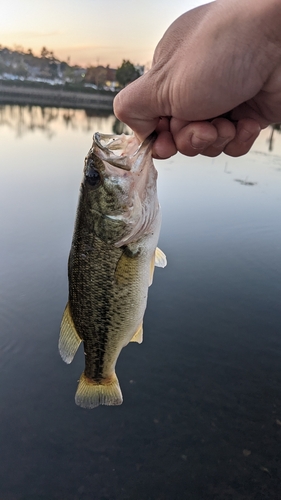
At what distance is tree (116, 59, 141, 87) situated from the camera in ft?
229

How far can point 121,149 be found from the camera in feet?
6.42

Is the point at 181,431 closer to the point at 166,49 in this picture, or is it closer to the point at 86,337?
the point at 86,337

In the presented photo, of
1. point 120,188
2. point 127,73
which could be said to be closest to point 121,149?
point 120,188

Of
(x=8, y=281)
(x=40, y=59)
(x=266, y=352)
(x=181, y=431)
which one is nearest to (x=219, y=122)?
(x=181, y=431)

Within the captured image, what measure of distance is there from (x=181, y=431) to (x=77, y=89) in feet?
227

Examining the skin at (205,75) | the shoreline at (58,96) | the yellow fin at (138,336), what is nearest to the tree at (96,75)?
the shoreline at (58,96)

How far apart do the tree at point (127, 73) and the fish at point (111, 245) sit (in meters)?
73.5

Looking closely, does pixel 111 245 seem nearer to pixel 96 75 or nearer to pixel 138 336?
pixel 138 336

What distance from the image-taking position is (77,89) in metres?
65.9

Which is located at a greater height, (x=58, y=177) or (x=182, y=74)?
(x=182, y=74)

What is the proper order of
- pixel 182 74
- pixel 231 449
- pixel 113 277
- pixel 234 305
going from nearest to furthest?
pixel 182 74, pixel 113 277, pixel 231 449, pixel 234 305

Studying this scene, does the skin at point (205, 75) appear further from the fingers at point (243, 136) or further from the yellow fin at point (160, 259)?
the yellow fin at point (160, 259)

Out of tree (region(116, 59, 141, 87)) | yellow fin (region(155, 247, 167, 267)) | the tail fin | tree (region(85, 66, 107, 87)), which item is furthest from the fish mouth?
tree (region(85, 66, 107, 87))

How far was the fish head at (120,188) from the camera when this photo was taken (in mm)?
1895
